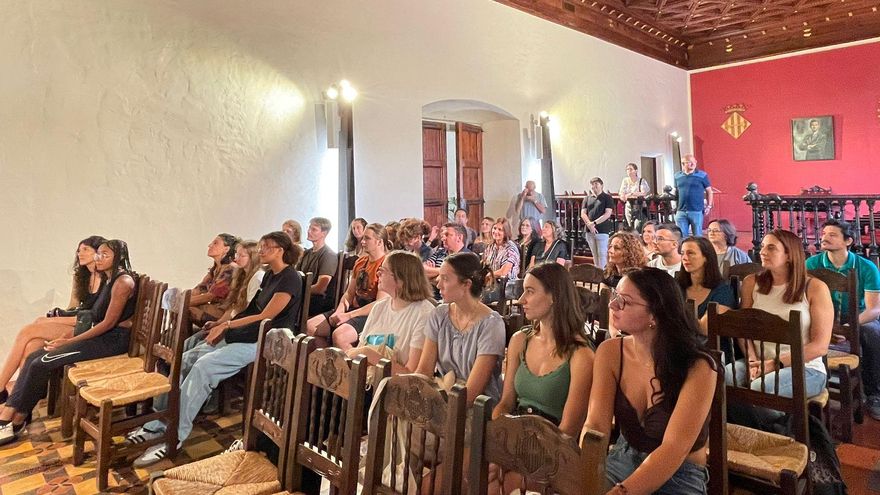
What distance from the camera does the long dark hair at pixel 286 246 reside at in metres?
3.66

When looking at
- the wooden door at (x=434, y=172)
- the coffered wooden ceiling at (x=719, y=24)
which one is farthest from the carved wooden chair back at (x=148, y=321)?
the coffered wooden ceiling at (x=719, y=24)

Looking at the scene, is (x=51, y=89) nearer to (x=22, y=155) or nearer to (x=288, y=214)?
(x=22, y=155)

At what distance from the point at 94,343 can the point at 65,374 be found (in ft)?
0.77

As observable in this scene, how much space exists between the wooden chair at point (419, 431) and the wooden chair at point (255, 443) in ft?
1.57

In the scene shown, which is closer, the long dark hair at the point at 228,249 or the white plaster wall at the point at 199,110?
the long dark hair at the point at 228,249

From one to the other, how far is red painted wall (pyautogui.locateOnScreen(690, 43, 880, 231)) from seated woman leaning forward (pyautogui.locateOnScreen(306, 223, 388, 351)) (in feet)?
32.8

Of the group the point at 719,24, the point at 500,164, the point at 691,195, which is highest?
the point at 719,24

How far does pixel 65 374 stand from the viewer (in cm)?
354

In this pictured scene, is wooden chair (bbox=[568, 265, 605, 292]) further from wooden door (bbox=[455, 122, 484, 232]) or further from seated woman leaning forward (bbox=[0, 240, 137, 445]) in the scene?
wooden door (bbox=[455, 122, 484, 232])

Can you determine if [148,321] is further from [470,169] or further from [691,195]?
[470,169]

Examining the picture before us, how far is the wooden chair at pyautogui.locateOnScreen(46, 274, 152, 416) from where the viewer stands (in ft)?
11.6

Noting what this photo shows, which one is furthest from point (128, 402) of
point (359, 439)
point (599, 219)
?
point (599, 219)

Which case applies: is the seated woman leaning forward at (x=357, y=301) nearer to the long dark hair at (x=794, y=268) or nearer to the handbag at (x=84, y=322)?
the handbag at (x=84, y=322)

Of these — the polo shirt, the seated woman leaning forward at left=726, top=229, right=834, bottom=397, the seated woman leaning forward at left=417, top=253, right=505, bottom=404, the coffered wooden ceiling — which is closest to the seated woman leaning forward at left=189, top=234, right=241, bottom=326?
the seated woman leaning forward at left=417, top=253, right=505, bottom=404
